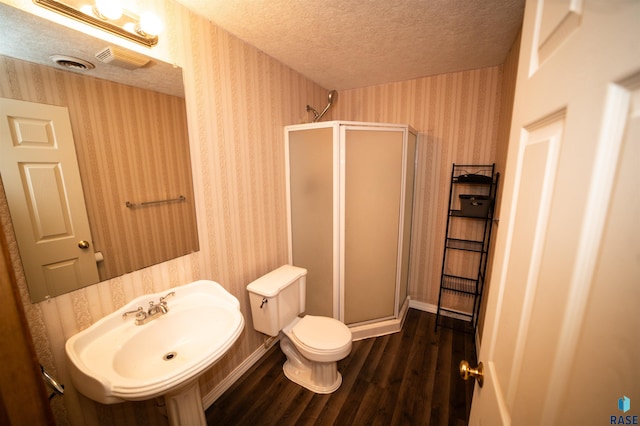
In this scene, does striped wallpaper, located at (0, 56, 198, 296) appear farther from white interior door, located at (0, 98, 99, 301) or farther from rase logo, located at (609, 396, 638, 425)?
rase logo, located at (609, 396, 638, 425)

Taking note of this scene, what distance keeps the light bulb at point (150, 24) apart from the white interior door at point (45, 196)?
0.49m

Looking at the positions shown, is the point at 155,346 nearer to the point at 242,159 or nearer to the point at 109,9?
the point at 242,159

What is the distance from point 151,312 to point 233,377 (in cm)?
94

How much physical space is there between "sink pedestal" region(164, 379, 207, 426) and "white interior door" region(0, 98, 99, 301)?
2.10ft

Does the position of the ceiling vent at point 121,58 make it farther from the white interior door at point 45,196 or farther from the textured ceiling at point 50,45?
the white interior door at point 45,196

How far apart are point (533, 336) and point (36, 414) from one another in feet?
3.21

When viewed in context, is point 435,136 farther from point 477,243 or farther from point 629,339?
point 629,339

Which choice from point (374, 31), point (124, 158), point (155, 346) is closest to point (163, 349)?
point (155, 346)

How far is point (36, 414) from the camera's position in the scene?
48cm

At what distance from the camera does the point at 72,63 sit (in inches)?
38.5

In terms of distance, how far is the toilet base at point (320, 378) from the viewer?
5.53ft

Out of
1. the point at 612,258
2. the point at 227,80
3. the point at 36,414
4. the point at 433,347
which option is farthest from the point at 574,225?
the point at 433,347

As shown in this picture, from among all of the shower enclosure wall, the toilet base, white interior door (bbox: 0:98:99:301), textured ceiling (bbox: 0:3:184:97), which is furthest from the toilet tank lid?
textured ceiling (bbox: 0:3:184:97)

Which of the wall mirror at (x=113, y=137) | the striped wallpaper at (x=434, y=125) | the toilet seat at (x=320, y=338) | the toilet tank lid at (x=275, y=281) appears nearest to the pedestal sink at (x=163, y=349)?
the wall mirror at (x=113, y=137)
